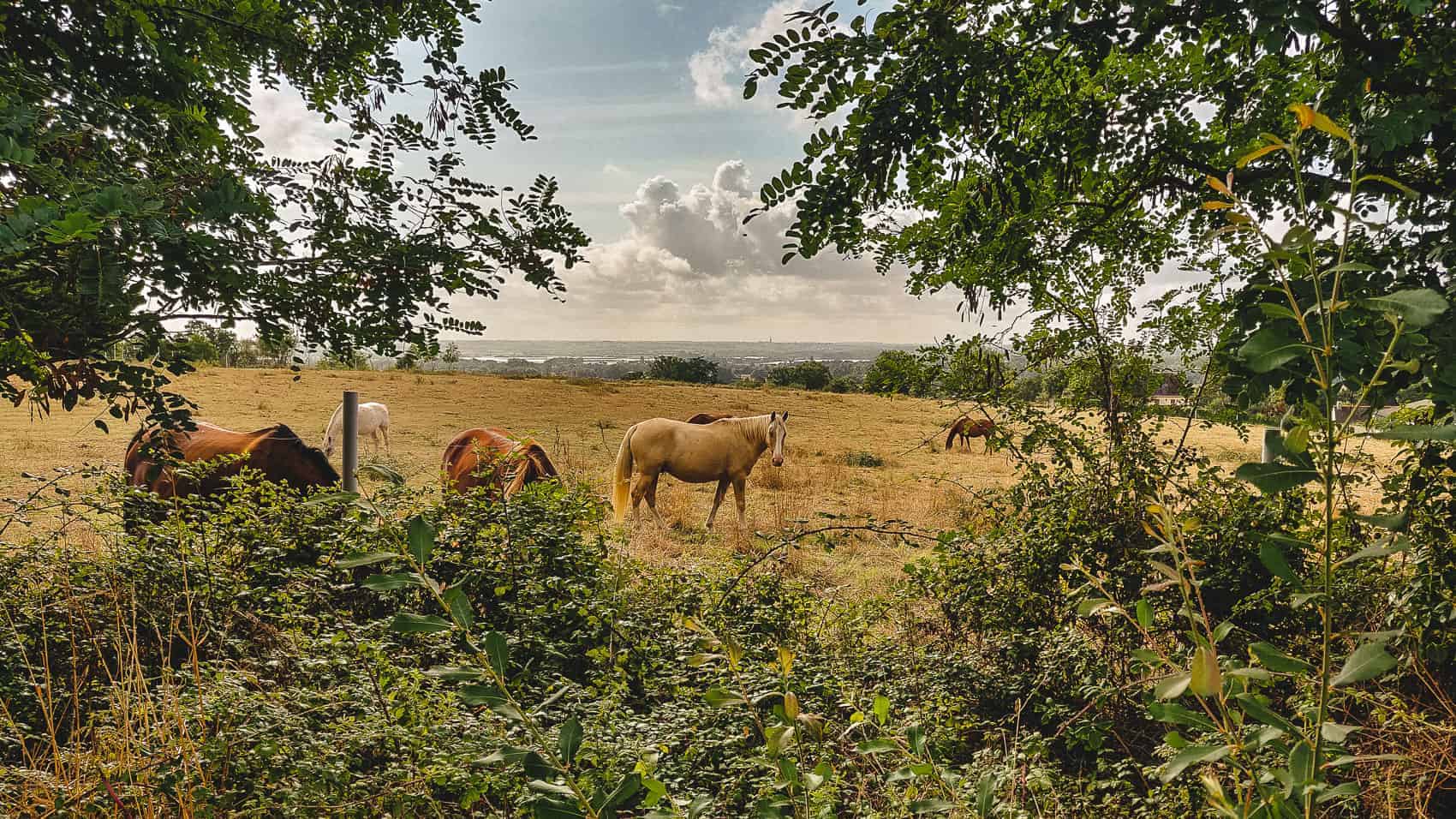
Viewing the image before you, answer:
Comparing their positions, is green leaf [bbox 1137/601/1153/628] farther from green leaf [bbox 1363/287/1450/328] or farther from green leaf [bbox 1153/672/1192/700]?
green leaf [bbox 1363/287/1450/328]

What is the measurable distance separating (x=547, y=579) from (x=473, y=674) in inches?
136

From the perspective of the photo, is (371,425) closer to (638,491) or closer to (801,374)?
(638,491)

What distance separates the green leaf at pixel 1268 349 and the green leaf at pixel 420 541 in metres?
1.02

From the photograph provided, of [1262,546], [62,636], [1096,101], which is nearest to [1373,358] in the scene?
[1262,546]

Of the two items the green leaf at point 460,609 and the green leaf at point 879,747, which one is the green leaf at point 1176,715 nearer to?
the green leaf at point 879,747

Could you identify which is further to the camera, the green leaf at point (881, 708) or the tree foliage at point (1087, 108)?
the tree foliage at point (1087, 108)

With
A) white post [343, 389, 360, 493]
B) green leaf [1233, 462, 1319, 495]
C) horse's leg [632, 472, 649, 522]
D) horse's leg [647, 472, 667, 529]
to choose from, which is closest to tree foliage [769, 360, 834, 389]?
horse's leg [647, 472, 667, 529]

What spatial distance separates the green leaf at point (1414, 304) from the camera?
70 cm

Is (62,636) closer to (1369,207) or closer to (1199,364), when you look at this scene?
(1369,207)

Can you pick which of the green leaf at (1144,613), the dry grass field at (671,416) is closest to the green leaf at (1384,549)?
the green leaf at (1144,613)

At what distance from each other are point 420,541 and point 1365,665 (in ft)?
3.71

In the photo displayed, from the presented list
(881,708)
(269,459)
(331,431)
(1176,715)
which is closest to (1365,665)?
(1176,715)

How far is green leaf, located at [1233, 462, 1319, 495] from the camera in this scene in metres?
0.74

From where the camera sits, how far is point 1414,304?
2.44 ft
